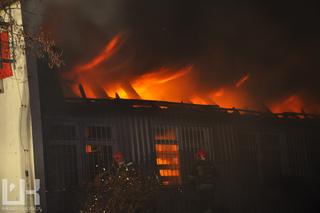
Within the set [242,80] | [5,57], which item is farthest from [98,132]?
[242,80]

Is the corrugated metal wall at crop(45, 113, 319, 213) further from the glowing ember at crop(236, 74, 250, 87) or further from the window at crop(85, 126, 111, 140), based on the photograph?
the glowing ember at crop(236, 74, 250, 87)

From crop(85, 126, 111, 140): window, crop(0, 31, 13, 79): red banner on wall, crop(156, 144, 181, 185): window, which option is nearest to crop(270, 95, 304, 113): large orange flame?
crop(156, 144, 181, 185): window

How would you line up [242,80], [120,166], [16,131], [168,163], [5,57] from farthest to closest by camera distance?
1. [242,80]
2. [168,163]
3. [120,166]
4. [5,57]
5. [16,131]

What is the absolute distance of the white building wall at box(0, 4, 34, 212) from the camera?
347 inches

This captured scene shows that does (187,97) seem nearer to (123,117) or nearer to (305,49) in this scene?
(123,117)

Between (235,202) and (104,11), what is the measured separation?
6729 millimetres

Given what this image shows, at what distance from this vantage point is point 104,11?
1427cm

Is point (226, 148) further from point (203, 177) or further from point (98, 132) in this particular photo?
point (98, 132)

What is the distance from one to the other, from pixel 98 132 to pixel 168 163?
220cm

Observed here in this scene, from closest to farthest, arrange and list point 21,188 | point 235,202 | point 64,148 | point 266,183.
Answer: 1. point 21,188
2. point 64,148
3. point 235,202
4. point 266,183

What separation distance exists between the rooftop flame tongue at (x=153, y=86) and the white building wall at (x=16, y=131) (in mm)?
1918

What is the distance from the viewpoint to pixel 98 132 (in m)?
10.7

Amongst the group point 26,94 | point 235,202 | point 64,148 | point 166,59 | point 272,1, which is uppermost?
point 272,1

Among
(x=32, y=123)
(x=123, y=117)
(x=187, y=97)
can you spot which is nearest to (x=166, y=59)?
(x=187, y=97)
